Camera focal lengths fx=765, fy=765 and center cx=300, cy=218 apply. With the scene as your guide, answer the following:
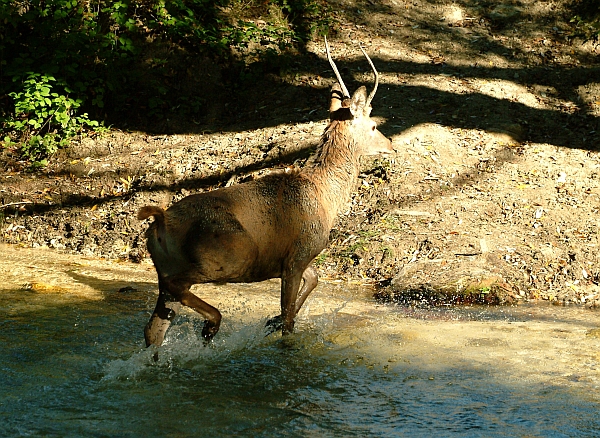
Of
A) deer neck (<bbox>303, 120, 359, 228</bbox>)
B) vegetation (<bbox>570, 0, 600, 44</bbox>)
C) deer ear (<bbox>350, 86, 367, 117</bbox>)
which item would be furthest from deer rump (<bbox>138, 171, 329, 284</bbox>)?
vegetation (<bbox>570, 0, 600, 44</bbox>)

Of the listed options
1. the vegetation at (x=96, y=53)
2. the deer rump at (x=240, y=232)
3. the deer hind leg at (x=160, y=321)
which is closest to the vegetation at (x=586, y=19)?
the vegetation at (x=96, y=53)

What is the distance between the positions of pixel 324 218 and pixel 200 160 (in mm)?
5798

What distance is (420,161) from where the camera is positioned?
11.7 metres

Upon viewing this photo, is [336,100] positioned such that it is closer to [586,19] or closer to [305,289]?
[305,289]

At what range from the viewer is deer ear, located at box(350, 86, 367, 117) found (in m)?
7.44

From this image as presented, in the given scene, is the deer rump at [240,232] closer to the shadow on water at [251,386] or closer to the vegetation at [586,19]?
the shadow on water at [251,386]

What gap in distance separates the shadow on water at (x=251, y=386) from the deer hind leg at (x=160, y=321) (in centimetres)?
12

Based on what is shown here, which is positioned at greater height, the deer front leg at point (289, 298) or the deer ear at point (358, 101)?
the deer ear at point (358, 101)

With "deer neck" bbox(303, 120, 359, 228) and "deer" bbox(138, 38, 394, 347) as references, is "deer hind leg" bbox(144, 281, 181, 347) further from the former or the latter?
"deer neck" bbox(303, 120, 359, 228)

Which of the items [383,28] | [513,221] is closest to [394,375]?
[513,221]

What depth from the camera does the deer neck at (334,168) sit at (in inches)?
286

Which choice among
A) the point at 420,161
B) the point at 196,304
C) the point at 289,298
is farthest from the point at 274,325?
the point at 420,161

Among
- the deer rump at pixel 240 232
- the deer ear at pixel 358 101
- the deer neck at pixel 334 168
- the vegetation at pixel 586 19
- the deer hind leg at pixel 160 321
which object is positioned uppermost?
the vegetation at pixel 586 19

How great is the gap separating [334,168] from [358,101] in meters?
0.70
